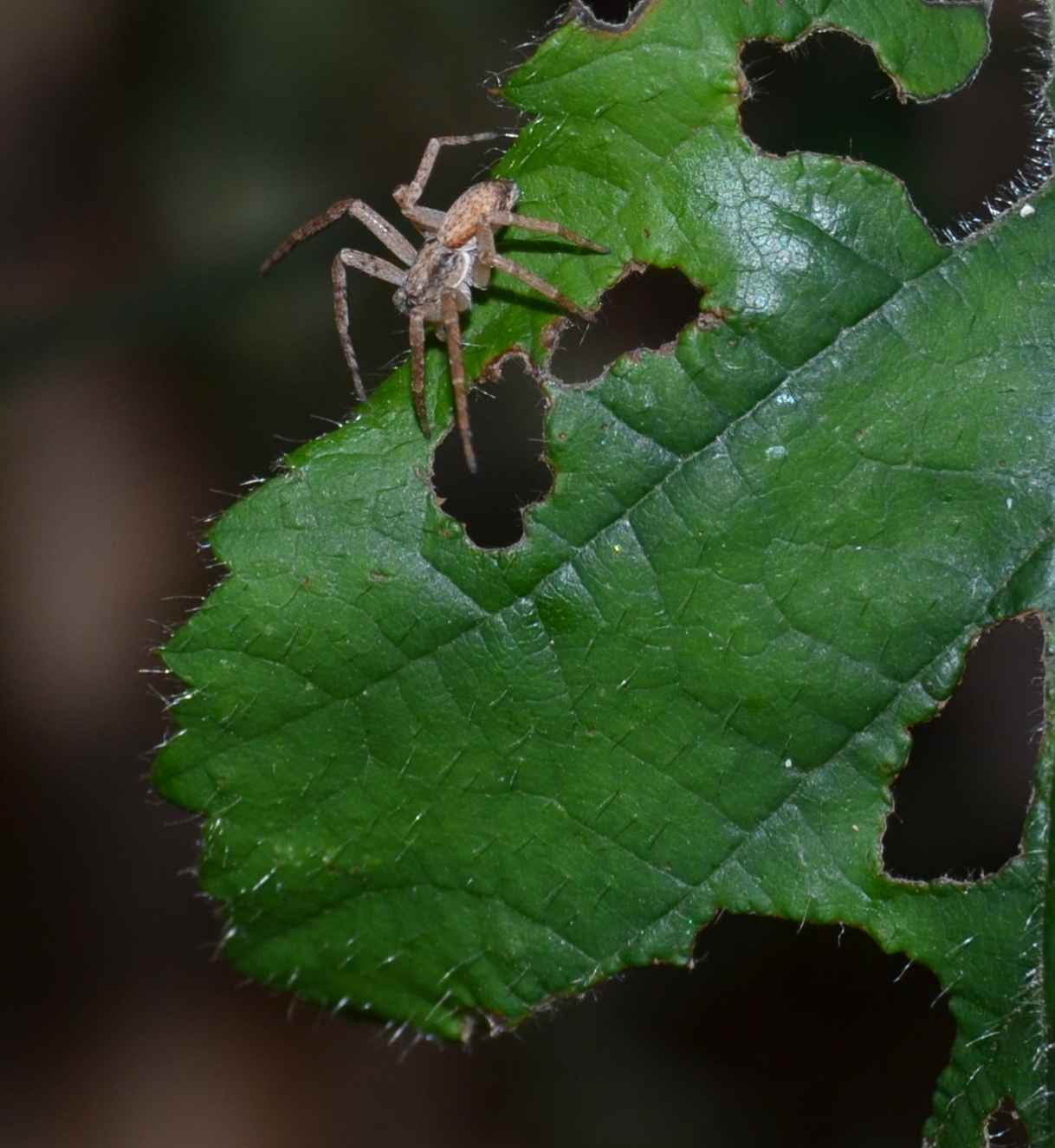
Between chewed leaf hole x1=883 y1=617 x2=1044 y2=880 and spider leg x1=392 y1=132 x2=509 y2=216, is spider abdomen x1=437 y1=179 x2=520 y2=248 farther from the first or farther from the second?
chewed leaf hole x1=883 y1=617 x2=1044 y2=880

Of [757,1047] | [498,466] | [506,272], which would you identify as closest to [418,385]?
[506,272]

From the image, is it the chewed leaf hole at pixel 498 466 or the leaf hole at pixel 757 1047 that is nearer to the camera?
the chewed leaf hole at pixel 498 466

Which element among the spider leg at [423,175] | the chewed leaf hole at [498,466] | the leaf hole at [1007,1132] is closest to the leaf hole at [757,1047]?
A: the chewed leaf hole at [498,466]

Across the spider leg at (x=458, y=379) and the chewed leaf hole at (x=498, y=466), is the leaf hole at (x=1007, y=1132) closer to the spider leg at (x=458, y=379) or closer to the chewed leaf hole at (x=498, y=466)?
the chewed leaf hole at (x=498, y=466)

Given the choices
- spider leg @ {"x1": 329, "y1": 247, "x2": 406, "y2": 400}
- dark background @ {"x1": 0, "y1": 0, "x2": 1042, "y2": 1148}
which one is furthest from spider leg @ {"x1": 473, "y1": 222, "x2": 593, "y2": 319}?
dark background @ {"x1": 0, "y1": 0, "x2": 1042, "y2": 1148}

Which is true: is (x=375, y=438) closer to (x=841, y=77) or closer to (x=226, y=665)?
(x=226, y=665)

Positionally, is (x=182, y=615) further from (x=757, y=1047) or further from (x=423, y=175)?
(x=757, y=1047)
